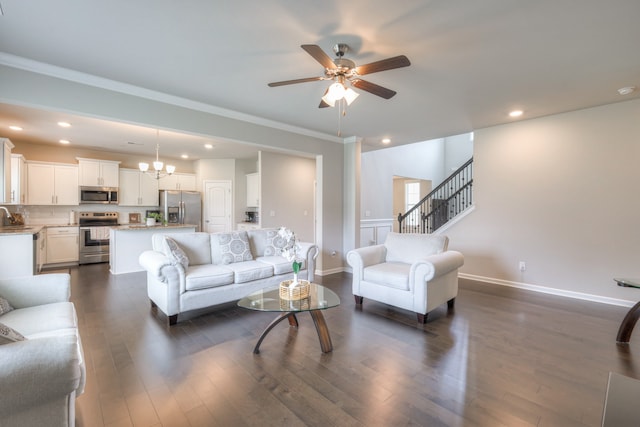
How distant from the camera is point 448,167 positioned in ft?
31.6

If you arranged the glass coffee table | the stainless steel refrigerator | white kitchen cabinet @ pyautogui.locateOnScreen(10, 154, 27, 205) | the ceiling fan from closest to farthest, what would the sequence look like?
the ceiling fan < the glass coffee table < white kitchen cabinet @ pyautogui.locateOnScreen(10, 154, 27, 205) < the stainless steel refrigerator

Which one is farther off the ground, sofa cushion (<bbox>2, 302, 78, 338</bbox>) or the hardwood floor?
sofa cushion (<bbox>2, 302, 78, 338</bbox>)

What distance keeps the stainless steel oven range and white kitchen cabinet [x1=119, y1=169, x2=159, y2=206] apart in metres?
0.66

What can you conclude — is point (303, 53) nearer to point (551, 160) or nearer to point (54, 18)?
point (54, 18)

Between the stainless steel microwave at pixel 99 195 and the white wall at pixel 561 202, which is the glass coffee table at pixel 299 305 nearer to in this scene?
the white wall at pixel 561 202

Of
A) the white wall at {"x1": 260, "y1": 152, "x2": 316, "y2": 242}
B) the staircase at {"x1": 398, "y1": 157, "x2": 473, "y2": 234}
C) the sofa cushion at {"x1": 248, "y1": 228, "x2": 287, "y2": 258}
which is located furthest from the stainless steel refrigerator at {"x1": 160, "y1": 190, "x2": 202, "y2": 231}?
the staircase at {"x1": 398, "y1": 157, "x2": 473, "y2": 234}

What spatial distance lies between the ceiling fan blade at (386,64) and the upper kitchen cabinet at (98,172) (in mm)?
6842

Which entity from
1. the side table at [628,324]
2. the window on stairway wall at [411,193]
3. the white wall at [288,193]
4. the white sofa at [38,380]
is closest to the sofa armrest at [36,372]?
the white sofa at [38,380]

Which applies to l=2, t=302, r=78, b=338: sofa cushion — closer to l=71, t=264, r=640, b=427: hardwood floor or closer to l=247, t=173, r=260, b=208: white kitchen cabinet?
l=71, t=264, r=640, b=427: hardwood floor

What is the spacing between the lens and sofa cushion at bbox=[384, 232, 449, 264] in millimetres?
3752

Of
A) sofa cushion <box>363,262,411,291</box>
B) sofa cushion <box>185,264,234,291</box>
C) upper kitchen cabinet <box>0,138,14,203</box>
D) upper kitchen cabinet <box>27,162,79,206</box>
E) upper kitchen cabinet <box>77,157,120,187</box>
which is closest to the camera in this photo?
sofa cushion <box>185,264,234,291</box>

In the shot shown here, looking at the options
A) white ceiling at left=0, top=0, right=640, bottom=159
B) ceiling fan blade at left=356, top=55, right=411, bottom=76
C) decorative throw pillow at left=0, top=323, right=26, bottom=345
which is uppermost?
white ceiling at left=0, top=0, right=640, bottom=159

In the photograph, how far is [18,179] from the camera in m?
5.35

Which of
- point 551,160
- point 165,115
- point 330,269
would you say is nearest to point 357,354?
point 330,269
